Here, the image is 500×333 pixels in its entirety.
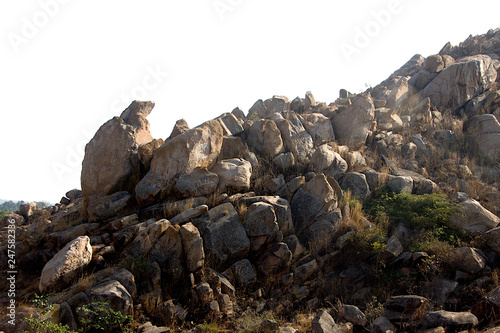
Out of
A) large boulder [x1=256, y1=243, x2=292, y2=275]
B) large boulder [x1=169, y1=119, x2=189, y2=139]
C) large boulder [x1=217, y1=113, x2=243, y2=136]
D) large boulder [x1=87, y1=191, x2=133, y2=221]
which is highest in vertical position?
large boulder [x1=169, y1=119, x2=189, y2=139]

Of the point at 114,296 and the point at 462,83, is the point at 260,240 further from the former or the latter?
the point at 462,83

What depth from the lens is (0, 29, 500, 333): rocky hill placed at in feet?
19.0

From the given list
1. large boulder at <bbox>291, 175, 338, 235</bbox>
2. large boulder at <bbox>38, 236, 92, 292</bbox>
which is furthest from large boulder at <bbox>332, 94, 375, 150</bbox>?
large boulder at <bbox>38, 236, 92, 292</bbox>

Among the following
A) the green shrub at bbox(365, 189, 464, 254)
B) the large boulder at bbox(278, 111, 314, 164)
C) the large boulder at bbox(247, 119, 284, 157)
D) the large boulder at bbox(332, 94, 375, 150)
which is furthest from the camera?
the large boulder at bbox(332, 94, 375, 150)

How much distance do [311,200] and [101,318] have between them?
233 inches

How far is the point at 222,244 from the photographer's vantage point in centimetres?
741

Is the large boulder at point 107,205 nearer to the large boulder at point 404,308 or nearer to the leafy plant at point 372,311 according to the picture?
the leafy plant at point 372,311

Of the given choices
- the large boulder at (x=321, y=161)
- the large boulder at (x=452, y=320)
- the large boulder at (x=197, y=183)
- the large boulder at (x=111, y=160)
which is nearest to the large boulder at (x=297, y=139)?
the large boulder at (x=321, y=161)

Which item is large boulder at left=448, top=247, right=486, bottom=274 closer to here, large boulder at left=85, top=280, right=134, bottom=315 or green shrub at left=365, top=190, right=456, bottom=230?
green shrub at left=365, top=190, right=456, bottom=230

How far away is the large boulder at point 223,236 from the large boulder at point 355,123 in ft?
23.5

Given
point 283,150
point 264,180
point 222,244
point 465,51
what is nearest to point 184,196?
point 222,244

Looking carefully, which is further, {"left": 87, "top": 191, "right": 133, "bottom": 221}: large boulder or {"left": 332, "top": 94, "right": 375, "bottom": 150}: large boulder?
{"left": 332, "top": 94, "right": 375, "bottom": 150}: large boulder

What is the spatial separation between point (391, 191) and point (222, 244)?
238 inches

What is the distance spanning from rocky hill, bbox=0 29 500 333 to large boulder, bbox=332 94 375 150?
41.1 inches
